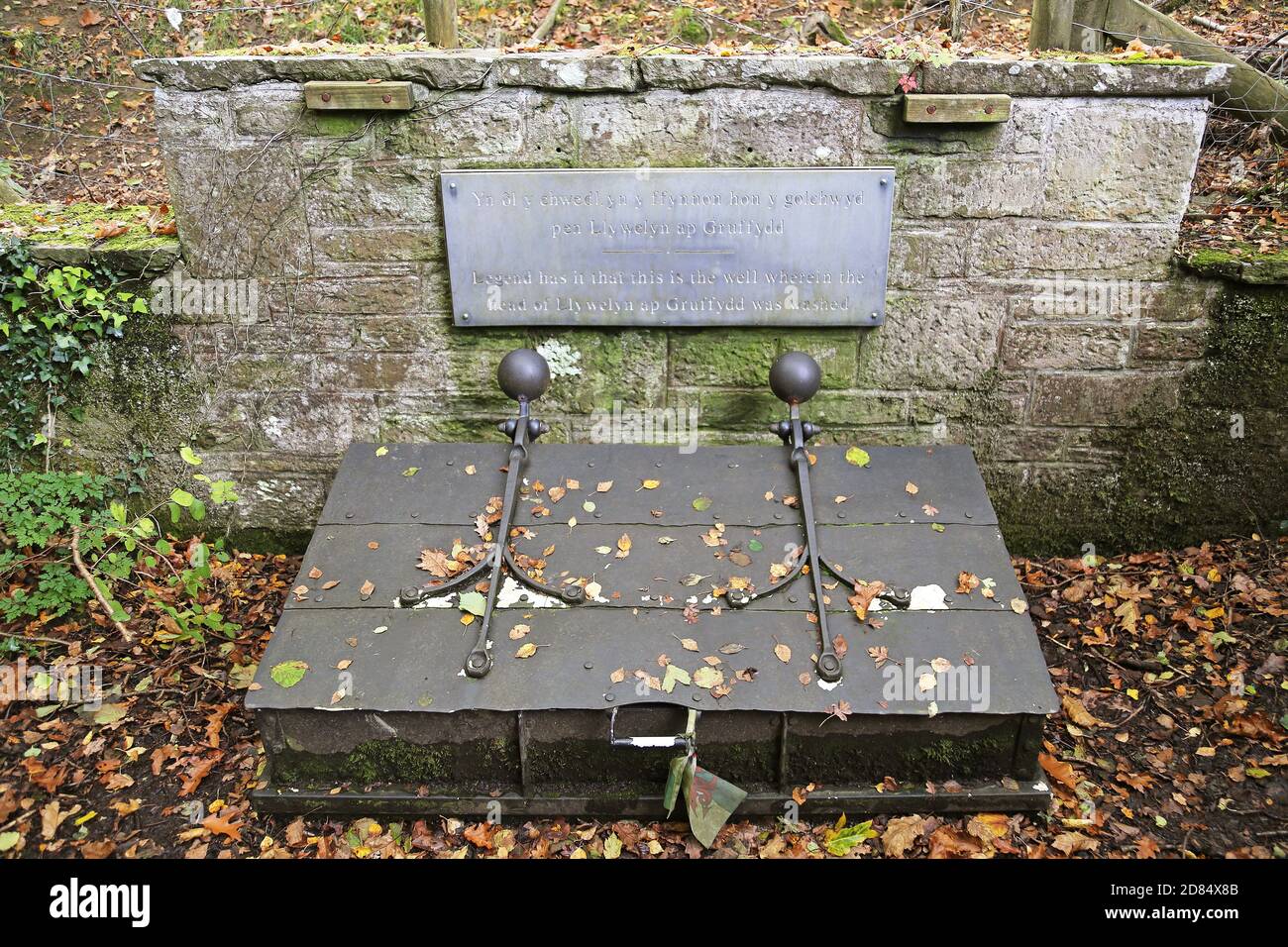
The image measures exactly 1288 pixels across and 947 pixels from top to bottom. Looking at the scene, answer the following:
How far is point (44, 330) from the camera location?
378cm

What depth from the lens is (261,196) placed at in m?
3.63

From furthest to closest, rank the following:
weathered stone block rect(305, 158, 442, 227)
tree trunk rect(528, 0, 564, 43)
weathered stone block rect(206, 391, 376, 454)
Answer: tree trunk rect(528, 0, 564, 43) → weathered stone block rect(206, 391, 376, 454) → weathered stone block rect(305, 158, 442, 227)

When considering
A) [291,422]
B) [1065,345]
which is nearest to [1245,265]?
[1065,345]

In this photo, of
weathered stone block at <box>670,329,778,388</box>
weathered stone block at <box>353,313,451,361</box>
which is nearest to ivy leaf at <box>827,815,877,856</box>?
weathered stone block at <box>670,329,778,388</box>

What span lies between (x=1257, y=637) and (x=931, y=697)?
172cm

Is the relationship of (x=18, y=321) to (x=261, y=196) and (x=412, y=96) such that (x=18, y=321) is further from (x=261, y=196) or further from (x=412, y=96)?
(x=412, y=96)

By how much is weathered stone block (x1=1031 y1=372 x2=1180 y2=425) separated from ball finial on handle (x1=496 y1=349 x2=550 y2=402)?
2163 mm

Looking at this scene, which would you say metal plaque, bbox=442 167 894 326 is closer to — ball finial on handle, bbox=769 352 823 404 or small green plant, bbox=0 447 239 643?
ball finial on handle, bbox=769 352 823 404

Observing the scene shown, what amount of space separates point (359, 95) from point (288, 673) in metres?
2.22

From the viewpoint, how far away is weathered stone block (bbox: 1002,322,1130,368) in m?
3.73

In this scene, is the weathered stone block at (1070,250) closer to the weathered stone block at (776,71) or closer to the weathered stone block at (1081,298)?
the weathered stone block at (1081,298)

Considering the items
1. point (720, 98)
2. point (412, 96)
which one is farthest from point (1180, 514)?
point (412, 96)

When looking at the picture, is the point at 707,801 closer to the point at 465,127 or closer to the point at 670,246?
the point at 670,246
